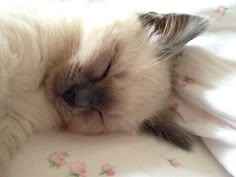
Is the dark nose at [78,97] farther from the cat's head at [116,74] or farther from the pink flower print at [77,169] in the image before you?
the pink flower print at [77,169]

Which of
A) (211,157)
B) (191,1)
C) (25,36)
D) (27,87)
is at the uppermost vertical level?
(191,1)

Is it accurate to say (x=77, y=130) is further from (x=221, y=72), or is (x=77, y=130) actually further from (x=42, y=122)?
(x=221, y=72)

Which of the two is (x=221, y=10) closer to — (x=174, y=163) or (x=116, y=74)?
(x=116, y=74)

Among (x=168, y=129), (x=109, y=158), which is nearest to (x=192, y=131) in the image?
(x=168, y=129)

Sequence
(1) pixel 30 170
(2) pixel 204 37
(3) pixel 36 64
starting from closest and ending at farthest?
(1) pixel 30 170 → (3) pixel 36 64 → (2) pixel 204 37

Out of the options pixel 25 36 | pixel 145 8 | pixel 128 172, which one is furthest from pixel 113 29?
pixel 128 172

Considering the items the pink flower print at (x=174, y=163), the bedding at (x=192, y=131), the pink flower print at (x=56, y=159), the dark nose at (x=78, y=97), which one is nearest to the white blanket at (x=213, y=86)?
the bedding at (x=192, y=131)
